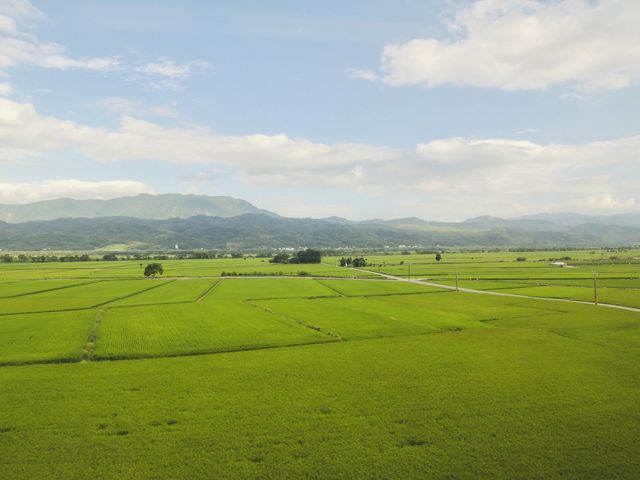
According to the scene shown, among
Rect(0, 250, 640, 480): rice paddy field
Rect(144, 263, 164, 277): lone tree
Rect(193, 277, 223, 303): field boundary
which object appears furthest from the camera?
Rect(144, 263, 164, 277): lone tree

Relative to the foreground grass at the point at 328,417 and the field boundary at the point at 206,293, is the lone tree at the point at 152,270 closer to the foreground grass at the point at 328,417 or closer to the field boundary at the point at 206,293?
the field boundary at the point at 206,293

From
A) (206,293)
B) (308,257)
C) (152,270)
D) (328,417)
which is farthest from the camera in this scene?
(308,257)

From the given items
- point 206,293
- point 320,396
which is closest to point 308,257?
point 206,293

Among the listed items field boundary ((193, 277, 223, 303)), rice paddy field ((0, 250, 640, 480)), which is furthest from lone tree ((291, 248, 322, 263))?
rice paddy field ((0, 250, 640, 480))

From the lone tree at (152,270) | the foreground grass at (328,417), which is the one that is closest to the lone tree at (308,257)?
the lone tree at (152,270)

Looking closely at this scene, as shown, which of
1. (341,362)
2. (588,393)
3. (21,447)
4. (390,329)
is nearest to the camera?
(21,447)

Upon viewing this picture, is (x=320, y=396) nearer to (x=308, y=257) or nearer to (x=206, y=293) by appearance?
(x=206, y=293)

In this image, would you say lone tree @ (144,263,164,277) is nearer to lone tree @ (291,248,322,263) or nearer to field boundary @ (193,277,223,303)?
field boundary @ (193,277,223,303)

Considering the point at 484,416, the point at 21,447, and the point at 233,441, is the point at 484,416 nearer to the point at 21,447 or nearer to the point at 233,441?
the point at 233,441

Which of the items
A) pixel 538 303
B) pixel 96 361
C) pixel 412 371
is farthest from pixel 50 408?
pixel 538 303
